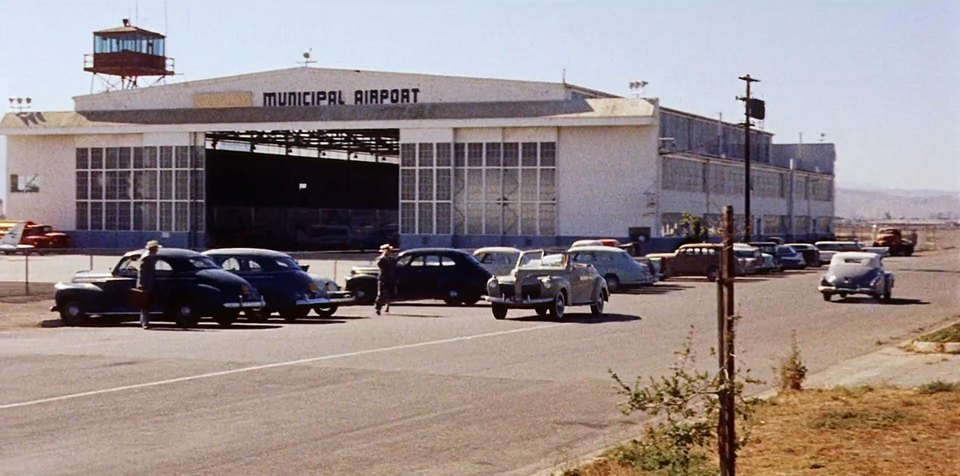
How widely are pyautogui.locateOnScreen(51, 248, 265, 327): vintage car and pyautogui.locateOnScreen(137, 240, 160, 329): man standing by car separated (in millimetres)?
273

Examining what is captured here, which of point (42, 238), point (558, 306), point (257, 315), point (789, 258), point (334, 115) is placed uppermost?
point (334, 115)

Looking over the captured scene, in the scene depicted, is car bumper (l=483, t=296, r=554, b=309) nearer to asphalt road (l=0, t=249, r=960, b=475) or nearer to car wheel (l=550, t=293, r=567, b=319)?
car wheel (l=550, t=293, r=567, b=319)

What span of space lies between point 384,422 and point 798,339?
13410mm

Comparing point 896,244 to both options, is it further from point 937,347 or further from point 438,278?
point 937,347

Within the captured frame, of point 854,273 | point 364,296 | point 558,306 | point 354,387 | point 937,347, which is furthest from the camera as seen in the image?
point 854,273

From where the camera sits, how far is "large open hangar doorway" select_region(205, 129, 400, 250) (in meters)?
80.6

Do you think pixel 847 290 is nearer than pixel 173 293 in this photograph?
No

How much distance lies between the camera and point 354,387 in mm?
17156

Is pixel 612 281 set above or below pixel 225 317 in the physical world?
above

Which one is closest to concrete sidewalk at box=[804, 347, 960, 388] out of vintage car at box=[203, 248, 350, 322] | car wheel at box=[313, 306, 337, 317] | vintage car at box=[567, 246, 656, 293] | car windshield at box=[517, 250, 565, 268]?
car windshield at box=[517, 250, 565, 268]

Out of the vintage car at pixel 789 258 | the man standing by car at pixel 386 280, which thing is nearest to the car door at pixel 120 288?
the man standing by car at pixel 386 280

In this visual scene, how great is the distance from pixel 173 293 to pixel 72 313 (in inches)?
96.1

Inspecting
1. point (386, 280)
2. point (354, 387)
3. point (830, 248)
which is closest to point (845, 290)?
point (386, 280)

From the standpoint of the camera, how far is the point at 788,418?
1398 cm
